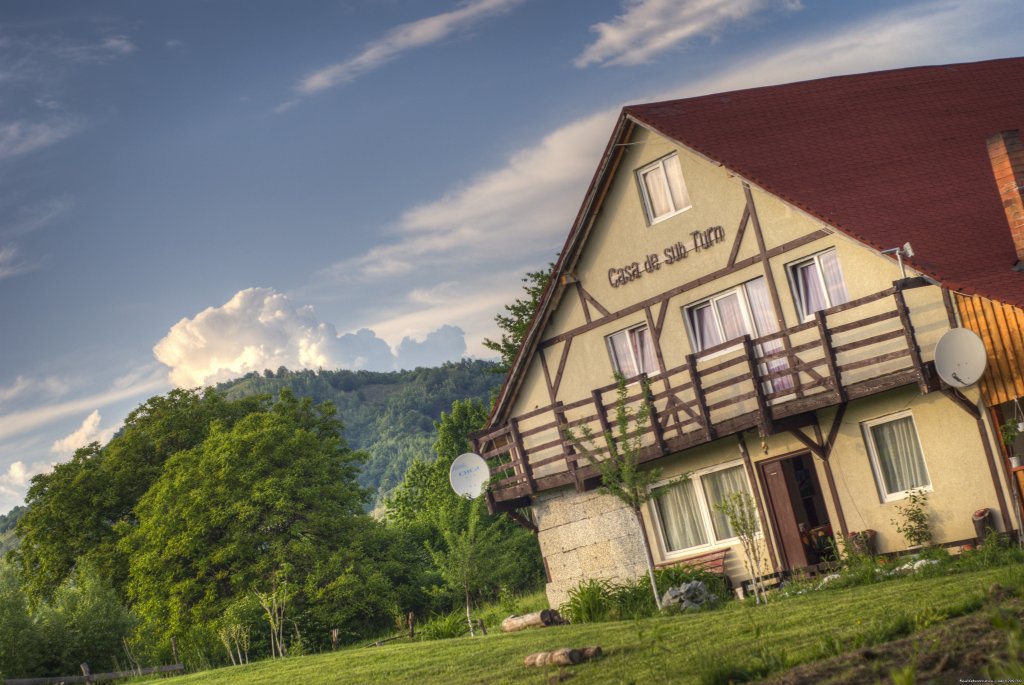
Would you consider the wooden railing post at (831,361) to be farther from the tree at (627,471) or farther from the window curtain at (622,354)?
the window curtain at (622,354)

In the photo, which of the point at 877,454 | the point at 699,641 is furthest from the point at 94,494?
the point at 699,641

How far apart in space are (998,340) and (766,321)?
4.92 m

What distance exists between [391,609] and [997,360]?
28963 mm

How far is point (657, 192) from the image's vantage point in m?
24.4

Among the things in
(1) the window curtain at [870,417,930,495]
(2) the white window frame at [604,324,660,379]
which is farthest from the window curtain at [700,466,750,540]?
(1) the window curtain at [870,417,930,495]

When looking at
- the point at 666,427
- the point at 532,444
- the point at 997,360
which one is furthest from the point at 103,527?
the point at 997,360

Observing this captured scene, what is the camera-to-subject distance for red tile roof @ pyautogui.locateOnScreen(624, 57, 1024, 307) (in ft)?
67.4

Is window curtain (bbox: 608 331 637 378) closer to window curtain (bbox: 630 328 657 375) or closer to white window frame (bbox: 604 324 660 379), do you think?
white window frame (bbox: 604 324 660 379)

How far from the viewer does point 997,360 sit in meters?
18.8

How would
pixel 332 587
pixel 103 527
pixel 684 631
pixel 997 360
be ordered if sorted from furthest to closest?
1. pixel 103 527
2. pixel 332 587
3. pixel 997 360
4. pixel 684 631

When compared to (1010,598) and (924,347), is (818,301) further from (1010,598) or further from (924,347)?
(1010,598)

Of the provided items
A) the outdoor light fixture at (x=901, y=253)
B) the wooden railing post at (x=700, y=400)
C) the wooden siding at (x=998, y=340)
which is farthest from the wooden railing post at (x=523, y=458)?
the wooden siding at (x=998, y=340)

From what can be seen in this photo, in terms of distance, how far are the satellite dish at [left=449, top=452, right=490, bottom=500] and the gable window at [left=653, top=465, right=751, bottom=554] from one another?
3860 mm

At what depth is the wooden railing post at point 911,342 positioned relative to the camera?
19219 millimetres
